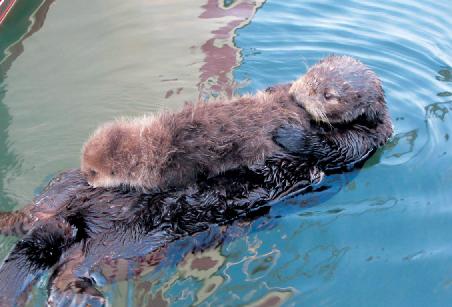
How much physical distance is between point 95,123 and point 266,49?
214 cm

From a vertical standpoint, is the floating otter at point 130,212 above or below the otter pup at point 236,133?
below

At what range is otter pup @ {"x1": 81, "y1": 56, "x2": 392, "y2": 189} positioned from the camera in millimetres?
2828

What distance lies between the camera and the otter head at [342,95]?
11.3ft

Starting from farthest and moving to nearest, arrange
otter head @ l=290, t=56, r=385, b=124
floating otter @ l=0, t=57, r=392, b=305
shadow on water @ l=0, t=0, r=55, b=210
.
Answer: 1. shadow on water @ l=0, t=0, r=55, b=210
2. otter head @ l=290, t=56, r=385, b=124
3. floating otter @ l=0, t=57, r=392, b=305

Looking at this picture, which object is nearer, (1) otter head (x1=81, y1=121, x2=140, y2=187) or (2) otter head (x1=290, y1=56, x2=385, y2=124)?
(1) otter head (x1=81, y1=121, x2=140, y2=187)

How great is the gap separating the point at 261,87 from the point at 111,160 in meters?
2.18

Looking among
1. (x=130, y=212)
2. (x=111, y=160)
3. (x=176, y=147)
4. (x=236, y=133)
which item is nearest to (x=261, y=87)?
(x=236, y=133)

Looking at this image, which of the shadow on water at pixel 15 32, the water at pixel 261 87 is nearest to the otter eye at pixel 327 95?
the water at pixel 261 87

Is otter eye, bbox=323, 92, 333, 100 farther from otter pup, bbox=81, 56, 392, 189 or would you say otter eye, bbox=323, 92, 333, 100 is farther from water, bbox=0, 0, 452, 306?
water, bbox=0, 0, 452, 306

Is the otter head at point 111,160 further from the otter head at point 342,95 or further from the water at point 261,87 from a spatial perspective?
the otter head at point 342,95

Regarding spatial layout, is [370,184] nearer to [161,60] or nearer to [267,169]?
[267,169]

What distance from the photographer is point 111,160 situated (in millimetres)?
2805

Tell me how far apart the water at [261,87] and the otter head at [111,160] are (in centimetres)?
53

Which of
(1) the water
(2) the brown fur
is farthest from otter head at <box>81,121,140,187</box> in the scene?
(1) the water
